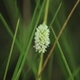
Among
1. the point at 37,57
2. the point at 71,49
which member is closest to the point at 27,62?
the point at 37,57

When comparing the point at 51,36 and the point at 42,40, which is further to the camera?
the point at 51,36

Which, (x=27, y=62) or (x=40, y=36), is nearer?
(x=40, y=36)

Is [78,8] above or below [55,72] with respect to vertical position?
above

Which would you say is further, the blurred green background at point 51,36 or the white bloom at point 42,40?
the blurred green background at point 51,36

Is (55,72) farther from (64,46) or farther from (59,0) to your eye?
(59,0)

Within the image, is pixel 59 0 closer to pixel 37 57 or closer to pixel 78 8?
pixel 78 8

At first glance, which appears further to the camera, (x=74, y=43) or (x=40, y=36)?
(x=74, y=43)

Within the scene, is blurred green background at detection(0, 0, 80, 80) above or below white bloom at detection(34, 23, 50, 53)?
→ above

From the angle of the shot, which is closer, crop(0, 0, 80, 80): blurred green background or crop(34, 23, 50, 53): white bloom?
crop(34, 23, 50, 53): white bloom

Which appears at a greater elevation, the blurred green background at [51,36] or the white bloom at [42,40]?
the blurred green background at [51,36]
